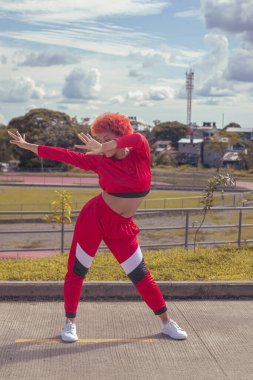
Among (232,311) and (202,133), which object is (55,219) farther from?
(202,133)

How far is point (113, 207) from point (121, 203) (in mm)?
76

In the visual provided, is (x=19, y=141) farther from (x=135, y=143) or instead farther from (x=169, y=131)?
(x=169, y=131)

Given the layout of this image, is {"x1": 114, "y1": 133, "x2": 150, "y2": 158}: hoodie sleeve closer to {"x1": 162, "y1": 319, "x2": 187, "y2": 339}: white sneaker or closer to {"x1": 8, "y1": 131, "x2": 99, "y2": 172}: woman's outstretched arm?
{"x1": 8, "y1": 131, "x2": 99, "y2": 172}: woman's outstretched arm

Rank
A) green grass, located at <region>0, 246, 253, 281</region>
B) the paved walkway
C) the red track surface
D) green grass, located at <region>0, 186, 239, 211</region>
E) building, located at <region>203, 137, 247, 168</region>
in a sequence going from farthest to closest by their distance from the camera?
building, located at <region>203, 137, 247, 168</region> < the red track surface < green grass, located at <region>0, 186, 239, 211</region> < green grass, located at <region>0, 246, 253, 281</region> < the paved walkway

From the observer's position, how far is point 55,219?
40.3 ft

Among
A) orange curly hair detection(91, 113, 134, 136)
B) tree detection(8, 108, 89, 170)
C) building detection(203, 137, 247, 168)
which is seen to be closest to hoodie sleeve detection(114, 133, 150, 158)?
orange curly hair detection(91, 113, 134, 136)

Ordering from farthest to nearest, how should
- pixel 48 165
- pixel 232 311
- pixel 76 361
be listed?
pixel 48 165, pixel 232 311, pixel 76 361

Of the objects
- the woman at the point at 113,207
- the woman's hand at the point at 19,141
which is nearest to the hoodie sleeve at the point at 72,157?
the woman at the point at 113,207

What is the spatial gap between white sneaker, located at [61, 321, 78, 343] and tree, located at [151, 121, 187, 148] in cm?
9868

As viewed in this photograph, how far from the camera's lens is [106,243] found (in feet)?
15.5

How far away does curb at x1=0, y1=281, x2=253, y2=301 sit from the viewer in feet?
18.1

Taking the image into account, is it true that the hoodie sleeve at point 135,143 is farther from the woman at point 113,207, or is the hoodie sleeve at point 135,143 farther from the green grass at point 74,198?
the green grass at point 74,198

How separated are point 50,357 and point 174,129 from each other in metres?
101

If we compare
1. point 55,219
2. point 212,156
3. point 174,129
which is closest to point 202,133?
point 174,129
